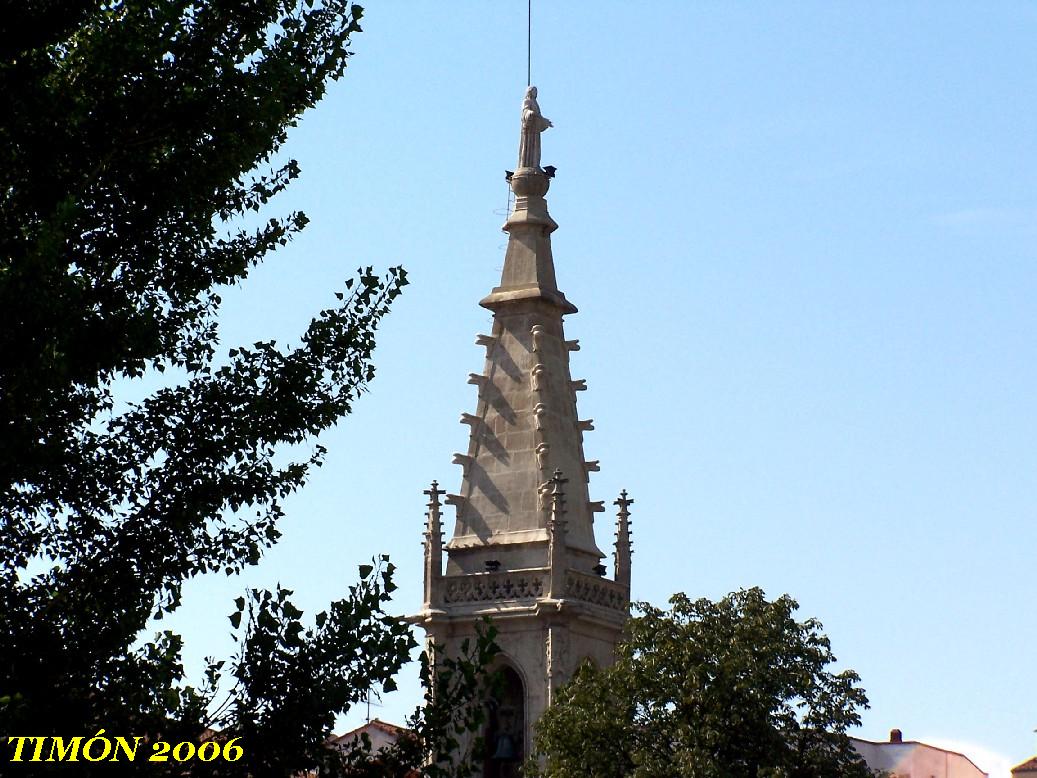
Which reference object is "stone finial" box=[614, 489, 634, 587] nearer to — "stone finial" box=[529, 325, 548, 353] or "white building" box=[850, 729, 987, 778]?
"stone finial" box=[529, 325, 548, 353]

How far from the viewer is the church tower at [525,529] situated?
49594mm

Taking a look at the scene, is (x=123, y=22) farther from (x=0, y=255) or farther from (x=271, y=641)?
(x=271, y=641)

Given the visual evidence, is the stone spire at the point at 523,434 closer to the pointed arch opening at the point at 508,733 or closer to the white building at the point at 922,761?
the pointed arch opening at the point at 508,733

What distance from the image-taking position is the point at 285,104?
867 inches

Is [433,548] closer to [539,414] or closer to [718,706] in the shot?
[539,414]

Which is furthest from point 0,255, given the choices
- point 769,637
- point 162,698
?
point 769,637

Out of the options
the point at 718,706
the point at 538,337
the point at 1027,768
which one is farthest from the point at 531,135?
the point at 1027,768

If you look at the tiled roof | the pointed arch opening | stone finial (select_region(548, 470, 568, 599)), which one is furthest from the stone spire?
the tiled roof

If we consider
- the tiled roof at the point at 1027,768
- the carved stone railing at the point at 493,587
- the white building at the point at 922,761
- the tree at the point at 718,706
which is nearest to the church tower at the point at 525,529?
the carved stone railing at the point at 493,587

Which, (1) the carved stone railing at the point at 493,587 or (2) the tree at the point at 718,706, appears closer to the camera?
(2) the tree at the point at 718,706

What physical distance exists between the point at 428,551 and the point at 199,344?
29.5 meters

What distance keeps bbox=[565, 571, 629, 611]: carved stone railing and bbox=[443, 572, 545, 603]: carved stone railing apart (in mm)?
773

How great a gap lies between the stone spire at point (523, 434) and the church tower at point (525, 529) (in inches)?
1.3

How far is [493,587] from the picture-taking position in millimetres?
50375
